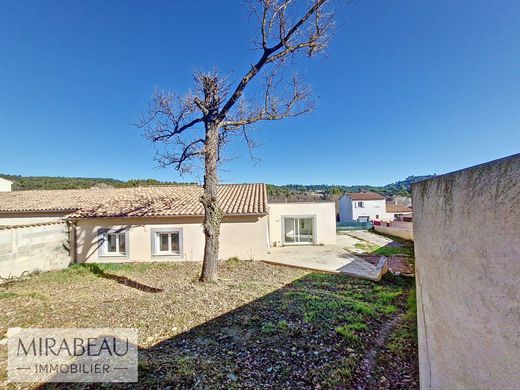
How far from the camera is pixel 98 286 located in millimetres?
9258

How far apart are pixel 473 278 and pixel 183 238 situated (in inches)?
512

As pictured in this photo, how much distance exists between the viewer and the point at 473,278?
2.25 meters

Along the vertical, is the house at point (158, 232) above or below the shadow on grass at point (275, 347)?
above

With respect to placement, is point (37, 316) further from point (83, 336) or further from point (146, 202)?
point (146, 202)

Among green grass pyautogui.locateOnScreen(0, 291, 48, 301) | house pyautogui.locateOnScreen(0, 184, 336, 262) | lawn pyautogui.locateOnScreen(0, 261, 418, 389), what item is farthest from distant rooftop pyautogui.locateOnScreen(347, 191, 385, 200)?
green grass pyautogui.locateOnScreen(0, 291, 48, 301)

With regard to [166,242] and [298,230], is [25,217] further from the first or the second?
[298,230]

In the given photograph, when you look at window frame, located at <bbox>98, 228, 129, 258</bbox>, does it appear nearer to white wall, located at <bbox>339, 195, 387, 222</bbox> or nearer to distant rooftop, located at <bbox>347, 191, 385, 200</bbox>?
white wall, located at <bbox>339, 195, 387, 222</bbox>

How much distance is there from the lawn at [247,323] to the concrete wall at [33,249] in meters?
1.04

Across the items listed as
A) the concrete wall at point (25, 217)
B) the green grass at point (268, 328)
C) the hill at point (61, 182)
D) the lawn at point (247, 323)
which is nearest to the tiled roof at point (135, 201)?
the concrete wall at point (25, 217)

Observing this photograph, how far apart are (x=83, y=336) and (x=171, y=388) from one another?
2865 mm

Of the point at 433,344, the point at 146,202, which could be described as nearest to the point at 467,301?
the point at 433,344

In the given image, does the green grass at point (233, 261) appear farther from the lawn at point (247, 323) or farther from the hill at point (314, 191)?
the hill at point (314, 191)

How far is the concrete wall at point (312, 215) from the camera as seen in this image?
1925 cm

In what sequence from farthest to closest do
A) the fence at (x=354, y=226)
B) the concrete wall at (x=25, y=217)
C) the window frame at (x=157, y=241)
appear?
the fence at (x=354, y=226)
the concrete wall at (x=25, y=217)
the window frame at (x=157, y=241)
